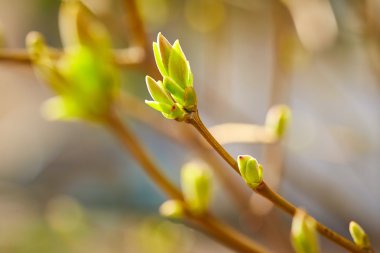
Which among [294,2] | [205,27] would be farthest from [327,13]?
[205,27]

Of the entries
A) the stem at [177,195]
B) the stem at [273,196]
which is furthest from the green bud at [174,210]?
the stem at [273,196]

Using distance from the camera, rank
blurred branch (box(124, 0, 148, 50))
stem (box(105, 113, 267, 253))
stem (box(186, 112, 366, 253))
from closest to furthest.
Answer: stem (box(186, 112, 366, 253)) < stem (box(105, 113, 267, 253)) < blurred branch (box(124, 0, 148, 50))

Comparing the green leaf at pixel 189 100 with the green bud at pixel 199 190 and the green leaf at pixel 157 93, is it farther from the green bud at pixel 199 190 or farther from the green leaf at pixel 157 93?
the green bud at pixel 199 190

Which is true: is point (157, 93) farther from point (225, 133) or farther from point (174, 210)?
point (225, 133)

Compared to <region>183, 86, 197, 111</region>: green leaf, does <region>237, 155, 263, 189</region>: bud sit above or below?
below

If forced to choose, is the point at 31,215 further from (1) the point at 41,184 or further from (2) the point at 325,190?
(2) the point at 325,190

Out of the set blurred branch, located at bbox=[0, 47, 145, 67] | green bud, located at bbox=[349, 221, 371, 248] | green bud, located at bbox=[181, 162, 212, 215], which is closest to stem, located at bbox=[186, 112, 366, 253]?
green bud, located at bbox=[349, 221, 371, 248]

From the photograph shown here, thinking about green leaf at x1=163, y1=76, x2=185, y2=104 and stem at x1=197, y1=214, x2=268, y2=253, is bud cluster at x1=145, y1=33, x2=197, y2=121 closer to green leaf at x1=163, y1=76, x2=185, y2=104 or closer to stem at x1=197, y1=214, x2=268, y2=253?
green leaf at x1=163, y1=76, x2=185, y2=104
